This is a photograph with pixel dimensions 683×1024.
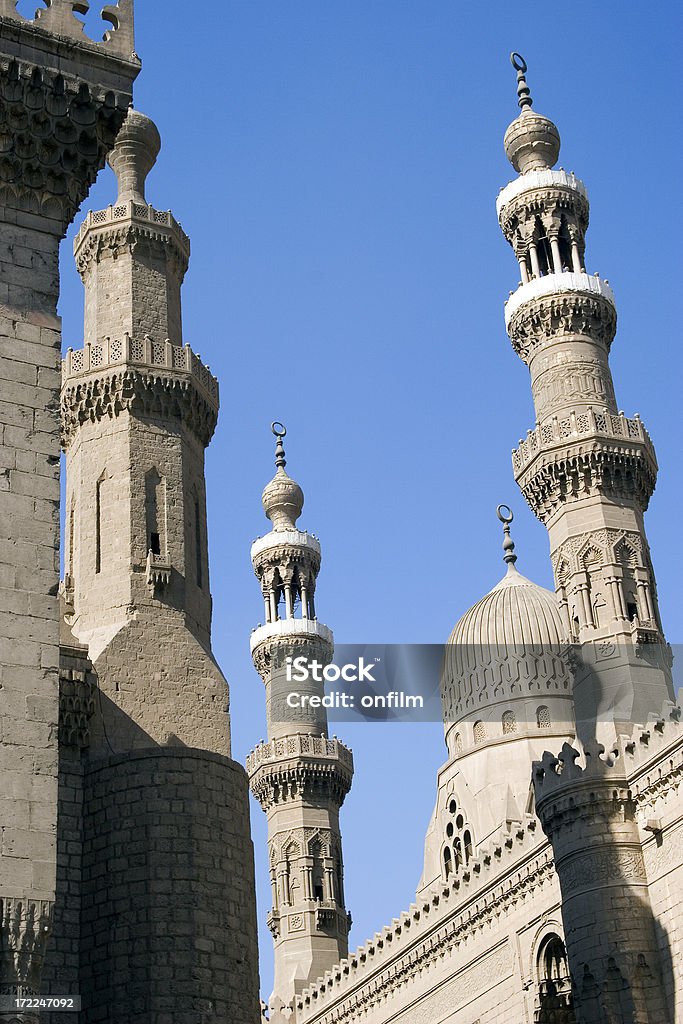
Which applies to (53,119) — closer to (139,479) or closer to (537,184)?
(139,479)

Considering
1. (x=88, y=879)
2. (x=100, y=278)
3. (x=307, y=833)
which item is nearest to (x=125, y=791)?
(x=88, y=879)

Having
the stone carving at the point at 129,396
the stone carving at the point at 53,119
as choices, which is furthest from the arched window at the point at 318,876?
the stone carving at the point at 53,119

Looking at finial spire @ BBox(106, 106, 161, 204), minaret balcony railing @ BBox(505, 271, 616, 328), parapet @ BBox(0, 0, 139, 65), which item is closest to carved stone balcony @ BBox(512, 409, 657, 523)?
minaret balcony railing @ BBox(505, 271, 616, 328)

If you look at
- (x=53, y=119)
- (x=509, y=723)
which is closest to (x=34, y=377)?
(x=53, y=119)

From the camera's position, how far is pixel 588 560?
23.5m

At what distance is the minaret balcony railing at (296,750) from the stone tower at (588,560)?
1197cm

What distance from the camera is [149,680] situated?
53.3ft

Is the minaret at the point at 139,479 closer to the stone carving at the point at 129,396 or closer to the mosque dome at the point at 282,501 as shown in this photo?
the stone carving at the point at 129,396

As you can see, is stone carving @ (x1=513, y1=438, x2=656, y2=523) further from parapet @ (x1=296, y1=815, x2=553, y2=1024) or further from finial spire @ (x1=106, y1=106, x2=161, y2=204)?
finial spire @ (x1=106, y1=106, x2=161, y2=204)

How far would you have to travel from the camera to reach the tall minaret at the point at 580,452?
22422 mm

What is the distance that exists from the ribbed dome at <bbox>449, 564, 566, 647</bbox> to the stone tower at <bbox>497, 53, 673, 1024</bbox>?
924cm

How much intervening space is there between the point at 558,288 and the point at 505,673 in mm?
11178

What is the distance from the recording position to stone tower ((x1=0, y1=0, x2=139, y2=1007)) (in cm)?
897

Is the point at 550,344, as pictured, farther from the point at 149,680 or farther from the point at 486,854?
the point at 149,680
